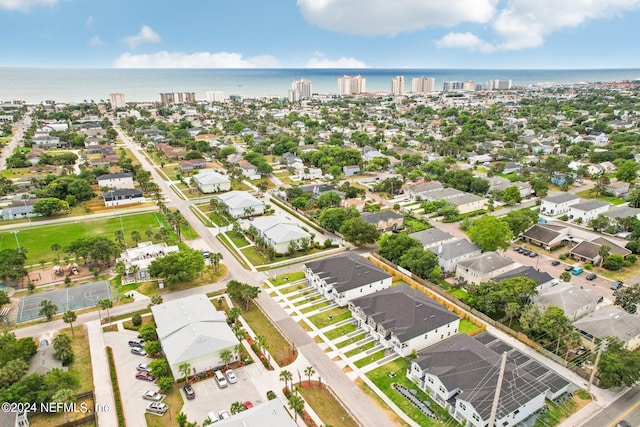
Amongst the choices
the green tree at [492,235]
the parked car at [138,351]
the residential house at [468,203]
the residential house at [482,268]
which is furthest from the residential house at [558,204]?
the parked car at [138,351]

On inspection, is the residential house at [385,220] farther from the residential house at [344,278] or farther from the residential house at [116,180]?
the residential house at [116,180]

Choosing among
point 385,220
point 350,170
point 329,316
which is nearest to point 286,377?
point 329,316

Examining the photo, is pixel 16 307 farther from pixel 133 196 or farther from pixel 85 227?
pixel 133 196

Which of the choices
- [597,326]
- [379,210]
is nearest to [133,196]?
[379,210]

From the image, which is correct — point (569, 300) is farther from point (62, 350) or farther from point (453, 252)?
point (62, 350)

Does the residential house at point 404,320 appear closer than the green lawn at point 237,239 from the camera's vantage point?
Yes

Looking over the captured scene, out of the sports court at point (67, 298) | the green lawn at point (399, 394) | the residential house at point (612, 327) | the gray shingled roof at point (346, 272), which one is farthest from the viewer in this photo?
the gray shingled roof at point (346, 272)
